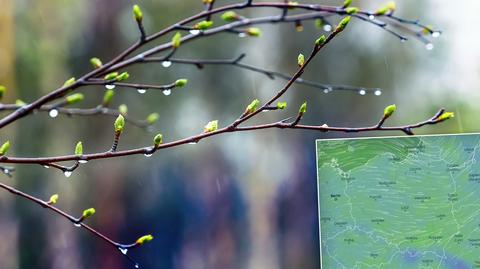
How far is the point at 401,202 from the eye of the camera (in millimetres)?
1393

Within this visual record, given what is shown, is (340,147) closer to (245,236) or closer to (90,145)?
(245,236)

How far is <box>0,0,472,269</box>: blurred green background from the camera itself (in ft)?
4.71

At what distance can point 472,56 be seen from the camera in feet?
4.59

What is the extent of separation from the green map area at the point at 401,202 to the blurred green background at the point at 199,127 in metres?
0.05

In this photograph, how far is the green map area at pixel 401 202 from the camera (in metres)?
1.36

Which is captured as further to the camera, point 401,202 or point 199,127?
point 199,127

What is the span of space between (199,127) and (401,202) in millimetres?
600

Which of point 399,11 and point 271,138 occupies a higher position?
point 399,11

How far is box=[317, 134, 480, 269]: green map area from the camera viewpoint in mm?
1364

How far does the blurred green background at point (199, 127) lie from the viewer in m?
1.44

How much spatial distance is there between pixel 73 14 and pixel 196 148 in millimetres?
574

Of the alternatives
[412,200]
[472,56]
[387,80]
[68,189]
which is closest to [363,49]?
[387,80]

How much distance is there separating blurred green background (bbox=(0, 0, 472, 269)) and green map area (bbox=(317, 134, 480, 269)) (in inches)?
1.9

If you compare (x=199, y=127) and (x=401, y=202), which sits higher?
(x=199, y=127)
